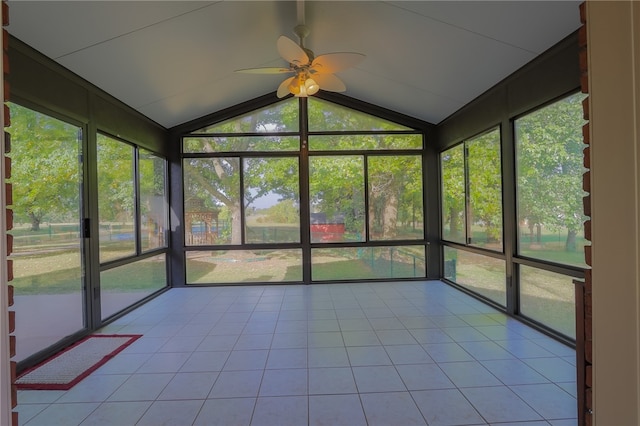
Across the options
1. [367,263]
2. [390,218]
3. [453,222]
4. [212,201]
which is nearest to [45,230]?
[212,201]

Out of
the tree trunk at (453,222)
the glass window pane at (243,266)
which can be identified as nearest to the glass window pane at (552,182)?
the tree trunk at (453,222)

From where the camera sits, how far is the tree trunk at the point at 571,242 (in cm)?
300

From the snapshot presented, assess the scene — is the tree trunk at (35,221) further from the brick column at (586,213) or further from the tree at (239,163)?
the brick column at (586,213)

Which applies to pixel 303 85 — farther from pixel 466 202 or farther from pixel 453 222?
pixel 453 222

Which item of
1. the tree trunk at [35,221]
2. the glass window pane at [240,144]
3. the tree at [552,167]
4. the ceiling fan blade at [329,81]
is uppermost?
the ceiling fan blade at [329,81]

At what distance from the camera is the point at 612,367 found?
Answer: 1.92 ft

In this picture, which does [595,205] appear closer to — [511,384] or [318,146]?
[511,384]

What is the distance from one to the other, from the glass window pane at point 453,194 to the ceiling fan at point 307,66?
2.61 metres

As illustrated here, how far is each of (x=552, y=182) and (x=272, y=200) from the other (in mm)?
3933

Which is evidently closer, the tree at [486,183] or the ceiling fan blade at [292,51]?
the ceiling fan blade at [292,51]

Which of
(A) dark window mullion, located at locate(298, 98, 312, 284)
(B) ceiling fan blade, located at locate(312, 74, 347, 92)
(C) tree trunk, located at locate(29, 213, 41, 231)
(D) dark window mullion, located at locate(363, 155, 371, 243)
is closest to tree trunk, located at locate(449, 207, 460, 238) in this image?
(D) dark window mullion, located at locate(363, 155, 371, 243)

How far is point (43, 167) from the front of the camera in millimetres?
2982

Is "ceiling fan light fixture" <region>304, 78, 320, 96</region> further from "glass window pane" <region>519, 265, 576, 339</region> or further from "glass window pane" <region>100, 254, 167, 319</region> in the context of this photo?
"glass window pane" <region>100, 254, 167, 319</region>

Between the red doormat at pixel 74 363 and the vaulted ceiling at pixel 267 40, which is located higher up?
the vaulted ceiling at pixel 267 40
